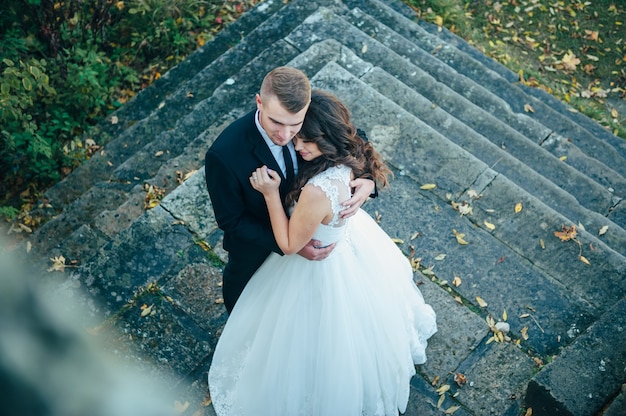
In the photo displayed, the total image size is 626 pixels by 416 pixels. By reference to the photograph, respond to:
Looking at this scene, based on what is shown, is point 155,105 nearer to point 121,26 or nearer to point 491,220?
point 121,26

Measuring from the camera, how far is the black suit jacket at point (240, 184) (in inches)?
124

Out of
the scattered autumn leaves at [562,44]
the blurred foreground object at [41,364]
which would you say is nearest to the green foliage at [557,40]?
the scattered autumn leaves at [562,44]

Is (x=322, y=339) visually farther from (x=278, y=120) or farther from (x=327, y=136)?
(x=278, y=120)

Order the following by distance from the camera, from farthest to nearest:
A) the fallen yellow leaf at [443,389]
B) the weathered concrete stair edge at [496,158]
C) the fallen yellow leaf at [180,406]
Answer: the weathered concrete stair edge at [496,158], the fallen yellow leaf at [443,389], the fallen yellow leaf at [180,406]

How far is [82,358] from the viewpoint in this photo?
174cm

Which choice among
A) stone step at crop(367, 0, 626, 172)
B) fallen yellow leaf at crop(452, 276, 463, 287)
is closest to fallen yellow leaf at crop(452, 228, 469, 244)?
fallen yellow leaf at crop(452, 276, 463, 287)

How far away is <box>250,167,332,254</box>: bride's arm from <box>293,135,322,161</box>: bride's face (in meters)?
0.20

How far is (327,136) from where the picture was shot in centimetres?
311

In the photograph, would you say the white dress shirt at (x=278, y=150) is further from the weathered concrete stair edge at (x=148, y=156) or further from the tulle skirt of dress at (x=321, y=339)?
the weathered concrete stair edge at (x=148, y=156)

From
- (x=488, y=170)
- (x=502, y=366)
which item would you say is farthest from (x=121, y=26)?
(x=502, y=366)

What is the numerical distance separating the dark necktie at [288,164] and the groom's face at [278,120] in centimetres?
17

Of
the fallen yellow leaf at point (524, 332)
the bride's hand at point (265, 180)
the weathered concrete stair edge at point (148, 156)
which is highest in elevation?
the bride's hand at point (265, 180)

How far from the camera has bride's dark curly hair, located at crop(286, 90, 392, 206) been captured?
3074 millimetres

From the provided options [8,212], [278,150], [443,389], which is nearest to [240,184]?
[278,150]
